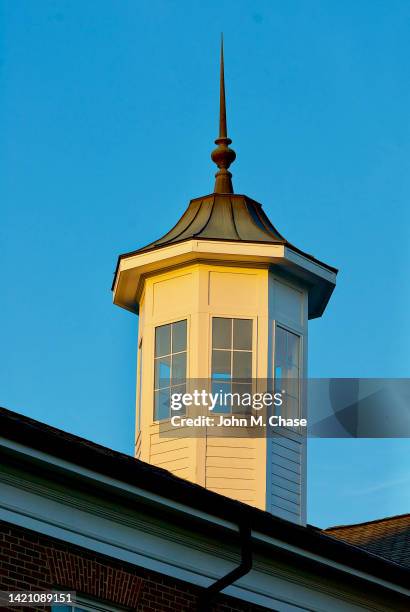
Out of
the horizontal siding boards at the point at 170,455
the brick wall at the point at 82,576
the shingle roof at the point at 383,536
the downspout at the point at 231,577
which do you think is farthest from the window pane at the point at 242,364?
the brick wall at the point at 82,576

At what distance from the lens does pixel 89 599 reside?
1538 centimetres

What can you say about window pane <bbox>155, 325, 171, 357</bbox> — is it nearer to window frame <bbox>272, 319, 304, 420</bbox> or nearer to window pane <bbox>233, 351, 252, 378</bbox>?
window pane <bbox>233, 351, 252, 378</bbox>

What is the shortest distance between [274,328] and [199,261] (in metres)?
1.38

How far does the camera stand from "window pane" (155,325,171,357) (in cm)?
2150

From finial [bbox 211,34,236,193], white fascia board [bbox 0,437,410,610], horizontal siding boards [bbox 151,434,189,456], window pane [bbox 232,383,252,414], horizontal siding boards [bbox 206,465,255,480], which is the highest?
finial [bbox 211,34,236,193]

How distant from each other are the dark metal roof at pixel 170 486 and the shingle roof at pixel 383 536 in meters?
4.27

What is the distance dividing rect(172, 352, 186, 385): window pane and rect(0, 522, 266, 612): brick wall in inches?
199

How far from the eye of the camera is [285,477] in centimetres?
2072

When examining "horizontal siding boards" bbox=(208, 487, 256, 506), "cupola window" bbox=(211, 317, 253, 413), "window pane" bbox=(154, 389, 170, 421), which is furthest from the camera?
"window pane" bbox=(154, 389, 170, 421)

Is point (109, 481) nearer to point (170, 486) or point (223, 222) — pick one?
point (170, 486)

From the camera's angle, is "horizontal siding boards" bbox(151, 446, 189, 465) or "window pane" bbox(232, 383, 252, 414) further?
"window pane" bbox(232, 383, 252, 414)

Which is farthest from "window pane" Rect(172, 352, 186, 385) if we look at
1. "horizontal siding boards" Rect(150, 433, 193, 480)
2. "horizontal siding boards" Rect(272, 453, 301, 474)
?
"horizontal siding boards" Rect(272, 453, 301, 474)

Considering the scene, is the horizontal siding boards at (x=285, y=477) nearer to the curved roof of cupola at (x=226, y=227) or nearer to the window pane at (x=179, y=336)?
the window pane at (x=179, y=336)

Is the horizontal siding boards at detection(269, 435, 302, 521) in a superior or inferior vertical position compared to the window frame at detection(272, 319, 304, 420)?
inferior
